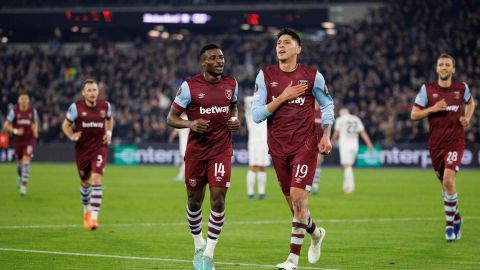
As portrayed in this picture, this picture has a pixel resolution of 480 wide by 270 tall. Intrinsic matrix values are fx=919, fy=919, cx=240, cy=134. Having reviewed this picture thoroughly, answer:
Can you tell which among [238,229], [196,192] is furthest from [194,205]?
[238,229]

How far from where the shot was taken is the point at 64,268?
39.9ft

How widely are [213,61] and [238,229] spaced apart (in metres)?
6.16

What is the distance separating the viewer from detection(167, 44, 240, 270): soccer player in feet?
39.0

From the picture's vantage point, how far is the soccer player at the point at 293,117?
1153 centimetres

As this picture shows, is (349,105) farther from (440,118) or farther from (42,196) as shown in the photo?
(440,118)

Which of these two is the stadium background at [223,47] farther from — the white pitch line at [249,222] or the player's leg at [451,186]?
the player's leg at [451,186]

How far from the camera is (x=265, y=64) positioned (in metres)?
51.2

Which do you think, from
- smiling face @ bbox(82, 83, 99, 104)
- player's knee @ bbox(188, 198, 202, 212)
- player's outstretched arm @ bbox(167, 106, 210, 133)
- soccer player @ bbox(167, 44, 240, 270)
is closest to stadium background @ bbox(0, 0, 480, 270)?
player's knee @ bbox(188, 198, 202, 212)

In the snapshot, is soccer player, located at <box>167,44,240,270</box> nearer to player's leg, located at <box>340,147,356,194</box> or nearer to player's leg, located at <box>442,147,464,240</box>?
player's leg, located at <box>442,147,464,240</box>

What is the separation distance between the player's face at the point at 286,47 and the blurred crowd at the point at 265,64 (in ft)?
101

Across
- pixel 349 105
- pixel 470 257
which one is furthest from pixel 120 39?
pixel 470 257

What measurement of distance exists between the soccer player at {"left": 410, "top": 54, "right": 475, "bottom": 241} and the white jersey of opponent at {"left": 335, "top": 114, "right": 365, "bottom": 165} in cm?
1322

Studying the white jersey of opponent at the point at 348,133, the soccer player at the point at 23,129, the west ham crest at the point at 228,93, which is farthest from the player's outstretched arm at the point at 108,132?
the white jersey of opponent at the point at 348,133

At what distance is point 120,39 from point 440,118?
4538cm
